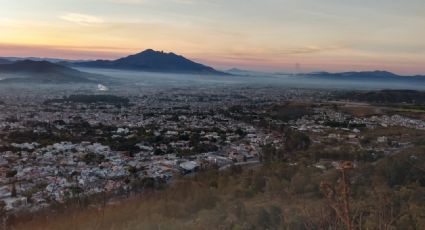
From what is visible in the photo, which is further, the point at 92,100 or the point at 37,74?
the point at 37,74

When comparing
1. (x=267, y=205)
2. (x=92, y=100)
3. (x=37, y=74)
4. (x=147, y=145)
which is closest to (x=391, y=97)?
(x=92, y=100)

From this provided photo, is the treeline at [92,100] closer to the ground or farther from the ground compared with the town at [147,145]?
closer to the ground


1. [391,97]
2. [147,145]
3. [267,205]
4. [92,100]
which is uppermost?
[267,205]

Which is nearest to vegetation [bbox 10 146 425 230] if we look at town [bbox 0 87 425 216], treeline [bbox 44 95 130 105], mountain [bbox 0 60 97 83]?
town [bbox 0 87 425 216]

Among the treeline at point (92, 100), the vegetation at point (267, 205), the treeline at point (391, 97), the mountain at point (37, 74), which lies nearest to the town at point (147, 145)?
the vegetation at point (267, 205)

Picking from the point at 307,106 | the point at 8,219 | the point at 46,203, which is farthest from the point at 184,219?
the point at 307,106

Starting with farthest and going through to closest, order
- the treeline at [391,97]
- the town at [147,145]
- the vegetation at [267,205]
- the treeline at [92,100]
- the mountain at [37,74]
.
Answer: the mountain at [37,74], the treeline at [391,97], the treeline at [92,100], the town at [147,145], the vegetation at [267,205]

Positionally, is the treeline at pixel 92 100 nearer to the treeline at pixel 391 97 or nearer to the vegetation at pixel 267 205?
the treeline at pixel 391 97

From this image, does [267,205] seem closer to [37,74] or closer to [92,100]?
[92,100]
